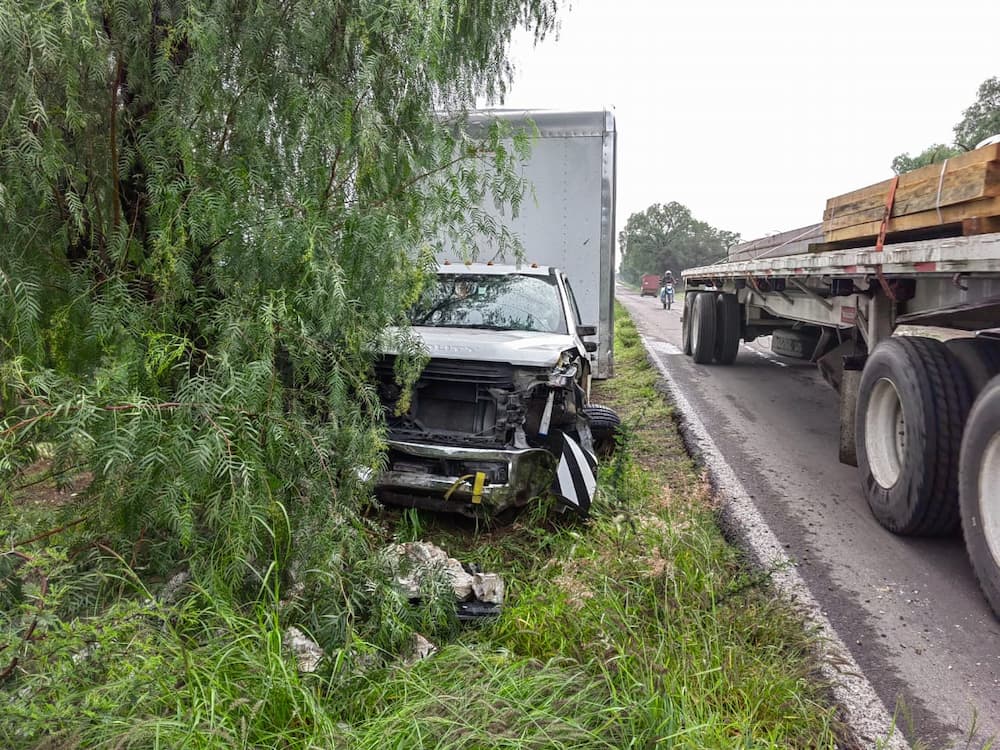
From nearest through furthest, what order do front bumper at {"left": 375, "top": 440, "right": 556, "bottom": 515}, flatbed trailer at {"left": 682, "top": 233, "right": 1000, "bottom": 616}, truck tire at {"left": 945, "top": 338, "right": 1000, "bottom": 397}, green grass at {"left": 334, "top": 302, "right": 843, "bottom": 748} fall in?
green grass at {"left": 334, "top": 302, "right": 843, "bottom": 748}
flatbed trailer at {"left": 682, "top": 233, "right": 1000, "bottom": 616}
truck tire at {"left": 945, "top": 338, "right": 1000, "bottom": 397}
front bumper at {"left": 375, "top": 440, "right": 556, "bottom": 515}

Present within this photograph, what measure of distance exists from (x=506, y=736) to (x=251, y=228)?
2198mm

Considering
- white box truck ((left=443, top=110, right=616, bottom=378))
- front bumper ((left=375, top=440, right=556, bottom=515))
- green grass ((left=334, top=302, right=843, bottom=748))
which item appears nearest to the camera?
green grass ((left=334, top=302, right=843, bottom=748))

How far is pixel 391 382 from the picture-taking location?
489 centimetres

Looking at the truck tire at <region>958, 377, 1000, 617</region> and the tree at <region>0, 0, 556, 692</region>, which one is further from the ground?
the tree at <region>0, 0, 556, 692</region>

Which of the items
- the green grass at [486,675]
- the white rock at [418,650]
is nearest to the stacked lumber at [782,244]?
the green grass at [486,675]

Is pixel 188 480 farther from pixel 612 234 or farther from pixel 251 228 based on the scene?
pixel 612 234

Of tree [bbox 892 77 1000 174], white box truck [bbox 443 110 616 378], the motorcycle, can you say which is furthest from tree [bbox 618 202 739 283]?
white box truck [bbox 443 110 616 378]

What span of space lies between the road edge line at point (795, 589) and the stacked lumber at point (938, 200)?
2091 millimetres

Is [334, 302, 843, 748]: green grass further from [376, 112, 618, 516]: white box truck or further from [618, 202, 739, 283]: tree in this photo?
[618, 202, 739, 283]: tree

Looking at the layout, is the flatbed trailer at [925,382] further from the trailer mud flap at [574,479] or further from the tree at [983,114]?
the tree at [983,114]

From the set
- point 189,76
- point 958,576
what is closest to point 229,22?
point 189,76

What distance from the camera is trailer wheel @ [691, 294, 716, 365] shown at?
39.8ft

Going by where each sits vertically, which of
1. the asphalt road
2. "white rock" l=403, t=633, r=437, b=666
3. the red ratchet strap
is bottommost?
the asphalt road

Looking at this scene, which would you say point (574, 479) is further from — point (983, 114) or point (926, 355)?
point (983, 114)
